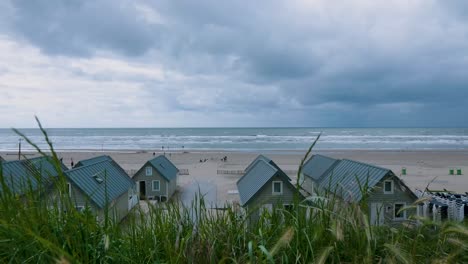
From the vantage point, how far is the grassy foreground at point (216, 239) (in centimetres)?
218

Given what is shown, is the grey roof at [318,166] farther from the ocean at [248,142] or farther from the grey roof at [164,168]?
the ocean at [248,142]

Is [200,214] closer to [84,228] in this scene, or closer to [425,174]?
[84,228]

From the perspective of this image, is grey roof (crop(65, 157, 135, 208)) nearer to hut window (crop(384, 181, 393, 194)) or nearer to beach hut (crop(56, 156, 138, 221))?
beach hut (crop(56, 156, 138, 221))

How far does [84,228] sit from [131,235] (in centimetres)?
40

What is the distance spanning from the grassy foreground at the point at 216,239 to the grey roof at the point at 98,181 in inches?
383

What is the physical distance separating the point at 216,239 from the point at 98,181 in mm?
15264

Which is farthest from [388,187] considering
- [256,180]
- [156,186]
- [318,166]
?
[156,186]

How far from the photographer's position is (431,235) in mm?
2816

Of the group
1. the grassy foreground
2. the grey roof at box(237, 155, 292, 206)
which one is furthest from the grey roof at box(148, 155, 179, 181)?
the grassy foreground

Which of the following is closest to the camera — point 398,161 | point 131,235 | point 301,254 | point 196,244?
point 301,254

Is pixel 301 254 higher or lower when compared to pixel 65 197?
lower

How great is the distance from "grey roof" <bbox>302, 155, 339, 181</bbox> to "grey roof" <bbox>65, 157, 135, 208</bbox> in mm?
12764

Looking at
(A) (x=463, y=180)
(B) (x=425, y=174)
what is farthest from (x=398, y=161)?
(A) (x=463, y=180)

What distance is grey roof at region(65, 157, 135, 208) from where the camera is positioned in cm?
1436
